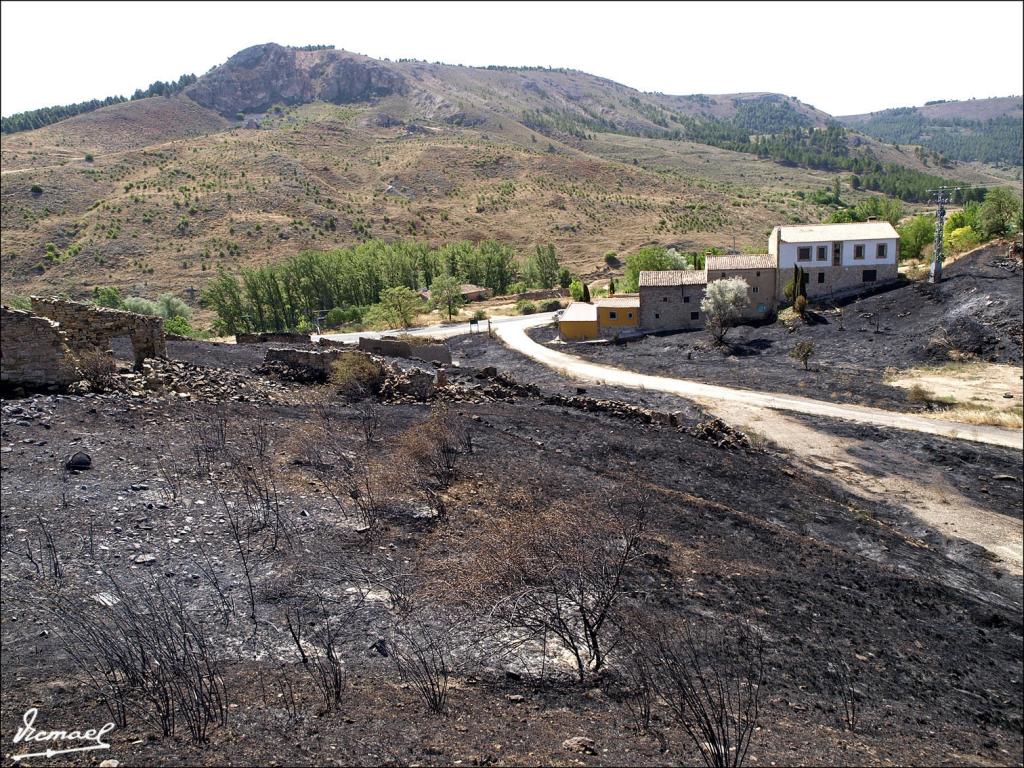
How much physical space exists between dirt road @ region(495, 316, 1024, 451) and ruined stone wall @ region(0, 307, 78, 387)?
2366 centimetres

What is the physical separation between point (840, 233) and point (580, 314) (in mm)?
19287

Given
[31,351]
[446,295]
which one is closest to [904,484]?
[31,351]

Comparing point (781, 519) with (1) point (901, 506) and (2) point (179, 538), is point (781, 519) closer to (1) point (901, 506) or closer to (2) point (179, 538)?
(1) point (901, 506)

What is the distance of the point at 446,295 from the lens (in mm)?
60719

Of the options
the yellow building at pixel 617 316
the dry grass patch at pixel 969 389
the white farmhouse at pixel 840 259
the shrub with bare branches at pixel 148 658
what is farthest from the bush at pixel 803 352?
the shrub with bare branches at pixel 148 658

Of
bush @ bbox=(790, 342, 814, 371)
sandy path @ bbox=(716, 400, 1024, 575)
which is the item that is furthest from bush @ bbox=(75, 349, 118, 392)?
bush @ bbox=(790, 342, 814, 371)

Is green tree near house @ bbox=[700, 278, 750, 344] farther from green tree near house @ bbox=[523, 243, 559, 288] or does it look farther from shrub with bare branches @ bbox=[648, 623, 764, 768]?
shrub with bare branches @ bbox=[648, 623, 764, 768]

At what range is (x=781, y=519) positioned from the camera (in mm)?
16047

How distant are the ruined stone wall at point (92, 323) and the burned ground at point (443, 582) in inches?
61.2

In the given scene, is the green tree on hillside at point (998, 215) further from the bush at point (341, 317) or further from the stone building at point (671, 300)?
the bush at point (341, 317)

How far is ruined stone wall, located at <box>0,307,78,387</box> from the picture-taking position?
1524 cm

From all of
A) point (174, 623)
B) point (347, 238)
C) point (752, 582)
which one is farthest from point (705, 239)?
point (174, 623)

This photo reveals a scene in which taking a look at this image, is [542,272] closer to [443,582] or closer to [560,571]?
[560,571]

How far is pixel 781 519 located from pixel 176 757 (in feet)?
46.4
